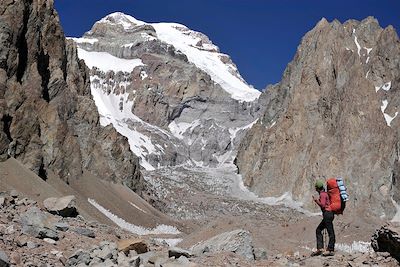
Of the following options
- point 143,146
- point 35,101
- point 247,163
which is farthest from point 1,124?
point 143,146

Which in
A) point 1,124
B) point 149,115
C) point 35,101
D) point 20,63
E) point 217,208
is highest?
point 149,115

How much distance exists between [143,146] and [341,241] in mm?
136331

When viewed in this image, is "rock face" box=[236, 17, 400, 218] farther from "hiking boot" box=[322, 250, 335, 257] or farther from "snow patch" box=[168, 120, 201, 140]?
"hiking boot" box=[322, 250, 335, 257]

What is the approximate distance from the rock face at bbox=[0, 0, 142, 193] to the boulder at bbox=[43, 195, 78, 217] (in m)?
15.3

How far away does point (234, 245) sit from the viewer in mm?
11633

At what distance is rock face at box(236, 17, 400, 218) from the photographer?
3465 inches

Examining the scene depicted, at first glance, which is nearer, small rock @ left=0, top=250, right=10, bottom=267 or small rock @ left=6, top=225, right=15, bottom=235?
small rock @ left=0, top=250, right=10, bottom=267

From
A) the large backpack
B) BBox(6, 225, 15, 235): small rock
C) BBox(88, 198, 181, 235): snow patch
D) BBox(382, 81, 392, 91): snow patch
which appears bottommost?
BBox(88, 198, 181, 235): snow patch

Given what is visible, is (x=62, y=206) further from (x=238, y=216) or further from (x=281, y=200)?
(x=281, y=200)

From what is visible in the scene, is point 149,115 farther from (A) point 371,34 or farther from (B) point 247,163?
(A) point 371,34

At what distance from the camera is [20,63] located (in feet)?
116

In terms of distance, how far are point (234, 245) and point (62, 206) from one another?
194 inches

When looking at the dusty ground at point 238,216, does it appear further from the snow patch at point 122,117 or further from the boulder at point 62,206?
the snow patch at point 122,117

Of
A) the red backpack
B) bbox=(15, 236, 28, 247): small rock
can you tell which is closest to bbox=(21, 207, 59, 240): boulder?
bbox=(15, 236, 28, 247): small rock
